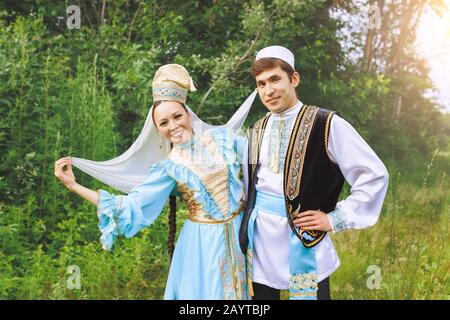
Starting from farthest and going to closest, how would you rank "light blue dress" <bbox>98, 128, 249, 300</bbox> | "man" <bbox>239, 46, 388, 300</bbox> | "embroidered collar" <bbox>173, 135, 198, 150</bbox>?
"embroidered collar" <bbox>173, 135, 198, 150</bbox>, "light blue dress" <bbox>98, 128, 249, 300</bbox>, "man" <bbox>239, 46, 388, 300</bbox>

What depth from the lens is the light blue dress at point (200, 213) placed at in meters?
2.09

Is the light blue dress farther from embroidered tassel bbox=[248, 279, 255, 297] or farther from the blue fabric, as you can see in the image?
the blue fabric

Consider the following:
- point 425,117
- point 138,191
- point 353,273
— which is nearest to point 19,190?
point 138,191

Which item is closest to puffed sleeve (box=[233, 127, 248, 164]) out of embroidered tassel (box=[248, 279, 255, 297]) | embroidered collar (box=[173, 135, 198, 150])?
embroidered collar (box=[173, 135, 198, 150])

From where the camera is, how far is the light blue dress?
2.09m

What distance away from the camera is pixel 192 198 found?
→ 217 centimetres

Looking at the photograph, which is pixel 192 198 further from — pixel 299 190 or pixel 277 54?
pixel 277 54

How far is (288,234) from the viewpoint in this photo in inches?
81.0

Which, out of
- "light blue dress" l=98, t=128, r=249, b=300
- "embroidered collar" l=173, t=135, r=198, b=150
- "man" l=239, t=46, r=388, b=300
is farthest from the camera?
"embroidered collar" l=173, t=135, r=198, b=150

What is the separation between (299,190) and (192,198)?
0.49 meters

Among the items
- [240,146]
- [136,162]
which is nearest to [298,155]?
[240,146]

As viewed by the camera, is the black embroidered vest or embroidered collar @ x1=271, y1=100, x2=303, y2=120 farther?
embroidered collar @ x1=271, y1=100, x2=303, y2=120

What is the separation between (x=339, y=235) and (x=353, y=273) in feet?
1.75
